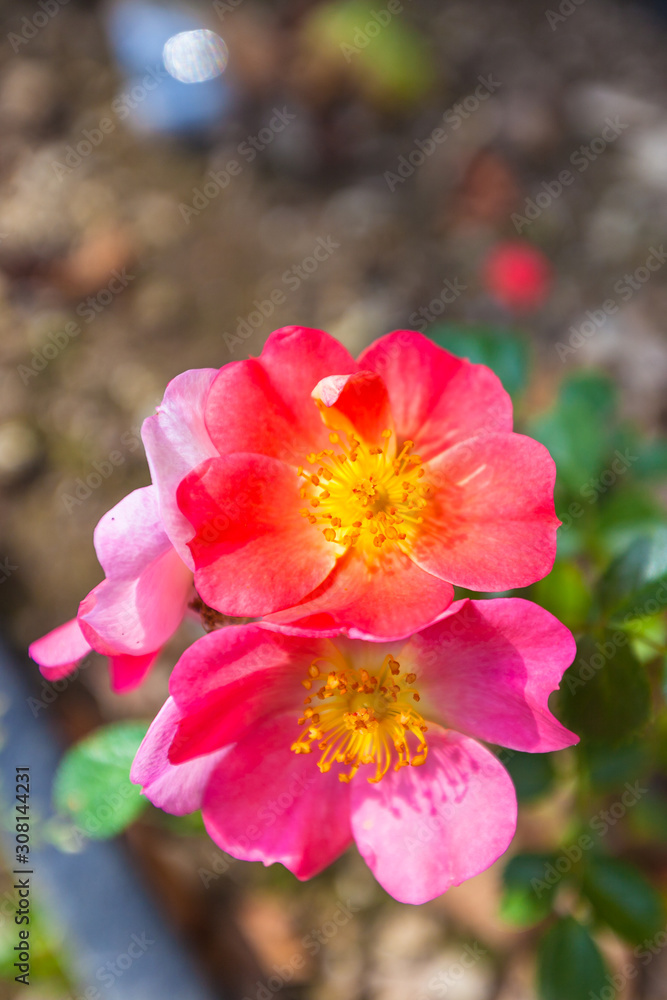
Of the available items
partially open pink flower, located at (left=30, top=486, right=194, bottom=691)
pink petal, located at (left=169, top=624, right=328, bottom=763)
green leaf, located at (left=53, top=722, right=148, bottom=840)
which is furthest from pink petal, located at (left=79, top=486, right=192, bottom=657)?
green leaf, located at (left=53, top=722, right=148, bottom=840)

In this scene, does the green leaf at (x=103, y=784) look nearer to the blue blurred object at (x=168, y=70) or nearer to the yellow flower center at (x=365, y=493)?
the yellow flower center at (x=365, y=493)

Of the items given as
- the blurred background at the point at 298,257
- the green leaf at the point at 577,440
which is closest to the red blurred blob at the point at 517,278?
the blurred background at the point at 298,257

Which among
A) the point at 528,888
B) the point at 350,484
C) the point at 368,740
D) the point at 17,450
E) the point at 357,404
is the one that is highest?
the point at 357,404

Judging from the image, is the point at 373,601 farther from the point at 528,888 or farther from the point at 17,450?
the point at 17,450

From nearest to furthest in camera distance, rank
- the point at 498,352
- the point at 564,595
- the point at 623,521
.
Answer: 1. the point at 564,595
2. the point at 623,521
3. the point at 498,352

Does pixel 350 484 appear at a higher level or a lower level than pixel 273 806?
higher

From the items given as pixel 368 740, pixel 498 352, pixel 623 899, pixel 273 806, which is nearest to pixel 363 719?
pixel 368 740

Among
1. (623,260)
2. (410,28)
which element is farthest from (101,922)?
(410,28)

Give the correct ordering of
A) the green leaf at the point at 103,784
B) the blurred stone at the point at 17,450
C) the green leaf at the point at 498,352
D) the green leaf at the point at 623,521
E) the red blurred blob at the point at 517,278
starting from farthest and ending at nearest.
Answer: the red blurred blob at the point at 517,278 → the blurred stone at the point at 17,450 → the green leaf at the point at 498,352 → the green leaf at the point at 623,521 → the green leaf at the point at 103,784
